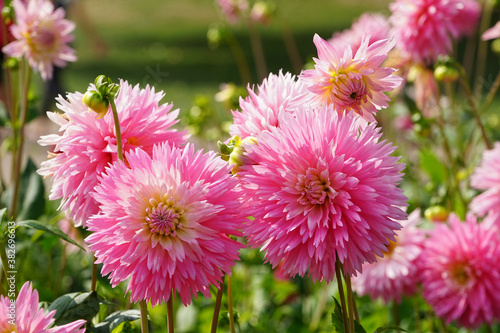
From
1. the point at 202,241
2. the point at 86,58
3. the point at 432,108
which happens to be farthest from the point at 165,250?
the point at 86,58

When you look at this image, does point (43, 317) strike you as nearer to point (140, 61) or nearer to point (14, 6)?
point (14, 6)

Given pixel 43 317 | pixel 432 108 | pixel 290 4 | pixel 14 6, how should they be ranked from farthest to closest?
pixel 290 4 → pixel 432 108 → pixel 14 6 → pixel 43 317

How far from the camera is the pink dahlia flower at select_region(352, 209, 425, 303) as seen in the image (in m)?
1.27

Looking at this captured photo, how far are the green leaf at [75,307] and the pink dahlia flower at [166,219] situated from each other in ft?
0.52

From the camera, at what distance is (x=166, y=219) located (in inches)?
25.9

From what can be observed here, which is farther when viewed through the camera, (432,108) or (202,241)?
(432,108)

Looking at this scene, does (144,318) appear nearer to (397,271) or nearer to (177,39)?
(397,271)

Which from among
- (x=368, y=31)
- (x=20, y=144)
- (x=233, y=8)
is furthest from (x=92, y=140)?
(x=233, y=8)

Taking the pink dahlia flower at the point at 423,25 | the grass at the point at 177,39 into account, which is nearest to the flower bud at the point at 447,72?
the pink dahlia flower at the point at 423,25

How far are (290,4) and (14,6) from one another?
362 inches

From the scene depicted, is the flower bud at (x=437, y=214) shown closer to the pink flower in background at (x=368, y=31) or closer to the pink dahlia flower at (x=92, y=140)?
the pink flower in background at (x=368, y=31)

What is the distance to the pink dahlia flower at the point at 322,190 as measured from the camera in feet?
2.17

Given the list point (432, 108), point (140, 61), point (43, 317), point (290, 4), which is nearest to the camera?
point (43, 317)

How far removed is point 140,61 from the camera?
293 inches
